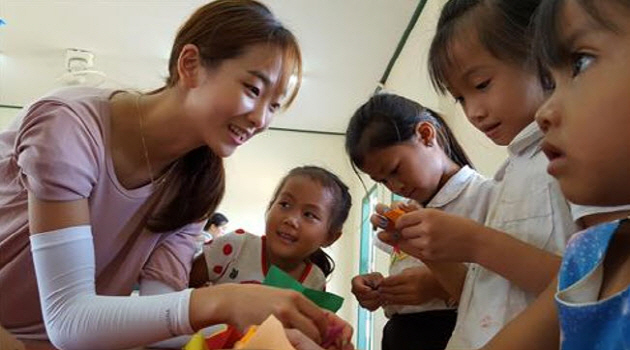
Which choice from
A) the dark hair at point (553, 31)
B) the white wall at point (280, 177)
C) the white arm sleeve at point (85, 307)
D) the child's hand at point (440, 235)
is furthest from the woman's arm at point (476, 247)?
the white wall at point (280, 177)

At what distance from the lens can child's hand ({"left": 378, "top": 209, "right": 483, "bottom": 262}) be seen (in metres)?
0.67

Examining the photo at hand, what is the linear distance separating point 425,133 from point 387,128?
A: 80 mm

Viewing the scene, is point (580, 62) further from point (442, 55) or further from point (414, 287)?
point (414, 287)

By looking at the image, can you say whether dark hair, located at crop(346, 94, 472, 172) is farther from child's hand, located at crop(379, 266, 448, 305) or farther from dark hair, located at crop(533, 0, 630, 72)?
dark hair, located at crop(533, 0, 630, 72)

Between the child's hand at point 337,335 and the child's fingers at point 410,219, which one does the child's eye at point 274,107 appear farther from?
the child's hand at point 337,335

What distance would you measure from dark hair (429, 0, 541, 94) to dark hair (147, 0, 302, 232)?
297mm

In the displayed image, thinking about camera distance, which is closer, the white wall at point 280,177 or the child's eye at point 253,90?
the child's eye at point 253,90

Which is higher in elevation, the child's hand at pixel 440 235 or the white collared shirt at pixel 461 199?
the child's hand at pixel 440 235

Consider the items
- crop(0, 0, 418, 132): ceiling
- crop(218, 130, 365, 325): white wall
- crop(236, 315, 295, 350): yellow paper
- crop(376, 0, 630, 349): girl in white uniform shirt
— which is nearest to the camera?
crop(236, 315, 295, 350): yellow paper

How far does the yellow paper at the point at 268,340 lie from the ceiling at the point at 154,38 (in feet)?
6.23

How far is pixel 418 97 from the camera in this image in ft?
7.38

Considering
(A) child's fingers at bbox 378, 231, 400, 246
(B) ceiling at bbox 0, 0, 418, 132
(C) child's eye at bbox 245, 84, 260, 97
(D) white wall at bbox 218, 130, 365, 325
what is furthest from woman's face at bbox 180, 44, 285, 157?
(D) white wall at bbox 218, 130, 365, 325

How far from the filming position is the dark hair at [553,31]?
1.55 ft

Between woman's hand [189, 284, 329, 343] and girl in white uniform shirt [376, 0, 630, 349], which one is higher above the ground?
girl in white uniform shirt [376, 0, 630, 349]
